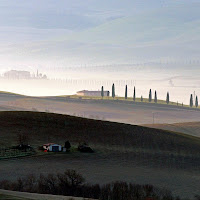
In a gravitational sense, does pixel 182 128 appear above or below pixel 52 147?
below

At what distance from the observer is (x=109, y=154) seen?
82.9m

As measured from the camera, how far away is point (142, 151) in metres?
89.4

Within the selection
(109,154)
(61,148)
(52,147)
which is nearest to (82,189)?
(52,147)

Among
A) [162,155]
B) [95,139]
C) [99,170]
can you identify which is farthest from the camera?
[95,139]

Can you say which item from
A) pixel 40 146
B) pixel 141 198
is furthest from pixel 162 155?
pixel 141 198

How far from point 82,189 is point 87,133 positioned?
4523 cm

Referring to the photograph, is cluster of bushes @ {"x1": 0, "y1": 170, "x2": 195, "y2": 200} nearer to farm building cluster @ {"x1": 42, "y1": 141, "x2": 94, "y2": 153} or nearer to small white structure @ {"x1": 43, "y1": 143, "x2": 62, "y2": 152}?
small white structure @ {"x1": 43, "y1": 143, "x2": 62, "y2": 152}

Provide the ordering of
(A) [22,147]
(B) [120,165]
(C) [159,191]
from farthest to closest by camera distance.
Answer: (A) [22,147], (B) [120,165], (C) [159,191]

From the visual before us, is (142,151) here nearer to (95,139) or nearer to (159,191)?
(95,139)

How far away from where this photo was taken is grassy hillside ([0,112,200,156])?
303 ft

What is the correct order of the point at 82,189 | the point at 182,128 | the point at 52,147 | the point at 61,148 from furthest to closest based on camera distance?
the point at 182,128, the point at 61,148, the point at 52,147, the point at 82,189

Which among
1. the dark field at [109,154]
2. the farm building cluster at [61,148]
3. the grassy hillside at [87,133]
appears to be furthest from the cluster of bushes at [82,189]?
the grassy hillside at [87,133]

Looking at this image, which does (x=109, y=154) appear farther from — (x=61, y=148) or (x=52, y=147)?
(x=52, y=147)

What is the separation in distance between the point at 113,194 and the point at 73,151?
31.1 meters
